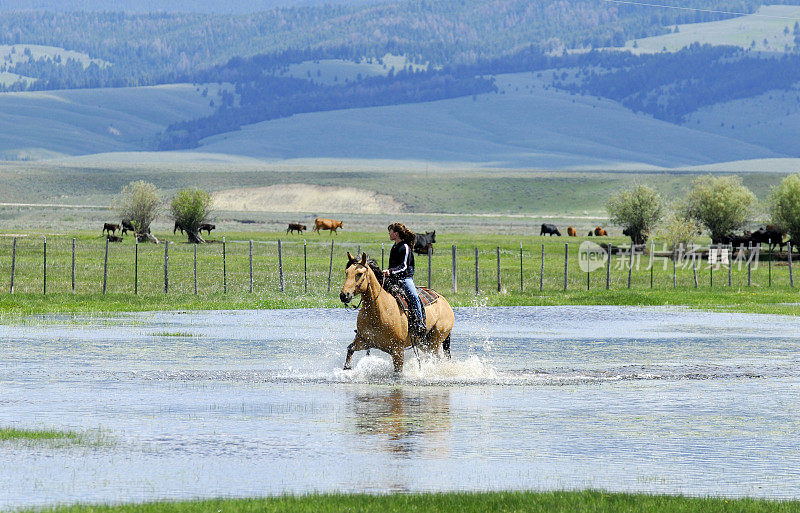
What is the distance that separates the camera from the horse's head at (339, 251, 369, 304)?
18.3 m

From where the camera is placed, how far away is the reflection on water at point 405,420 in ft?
45.9

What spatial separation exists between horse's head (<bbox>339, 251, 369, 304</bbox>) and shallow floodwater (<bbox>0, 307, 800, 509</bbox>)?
1.46 meters

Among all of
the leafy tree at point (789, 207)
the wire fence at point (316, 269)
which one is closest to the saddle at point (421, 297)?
the wire fence at point (316, 269)

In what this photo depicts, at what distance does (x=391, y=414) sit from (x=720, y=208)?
2525 inches

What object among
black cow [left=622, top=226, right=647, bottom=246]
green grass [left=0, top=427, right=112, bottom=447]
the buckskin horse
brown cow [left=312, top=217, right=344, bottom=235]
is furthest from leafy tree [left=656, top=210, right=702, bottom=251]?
green grass [left=0, top=427, right=112, bottom=447]

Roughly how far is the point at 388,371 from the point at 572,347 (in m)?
6.12

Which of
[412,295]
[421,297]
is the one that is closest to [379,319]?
[412,295]

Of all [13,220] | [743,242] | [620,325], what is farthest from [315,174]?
[620,325]

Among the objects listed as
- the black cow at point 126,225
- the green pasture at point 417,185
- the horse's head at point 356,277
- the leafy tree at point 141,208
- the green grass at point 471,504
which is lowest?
the green grass at point 471,504

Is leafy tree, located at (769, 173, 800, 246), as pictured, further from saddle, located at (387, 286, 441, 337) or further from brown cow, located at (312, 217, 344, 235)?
saddle, located at (387, 286, 441, 337)

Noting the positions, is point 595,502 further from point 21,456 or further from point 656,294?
point 656,294

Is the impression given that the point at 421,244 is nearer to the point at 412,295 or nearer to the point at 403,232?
the point at 412,295

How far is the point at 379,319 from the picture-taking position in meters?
19.3

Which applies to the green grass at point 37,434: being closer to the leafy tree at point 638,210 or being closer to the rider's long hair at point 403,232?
the rider's long hair at point 403,232
